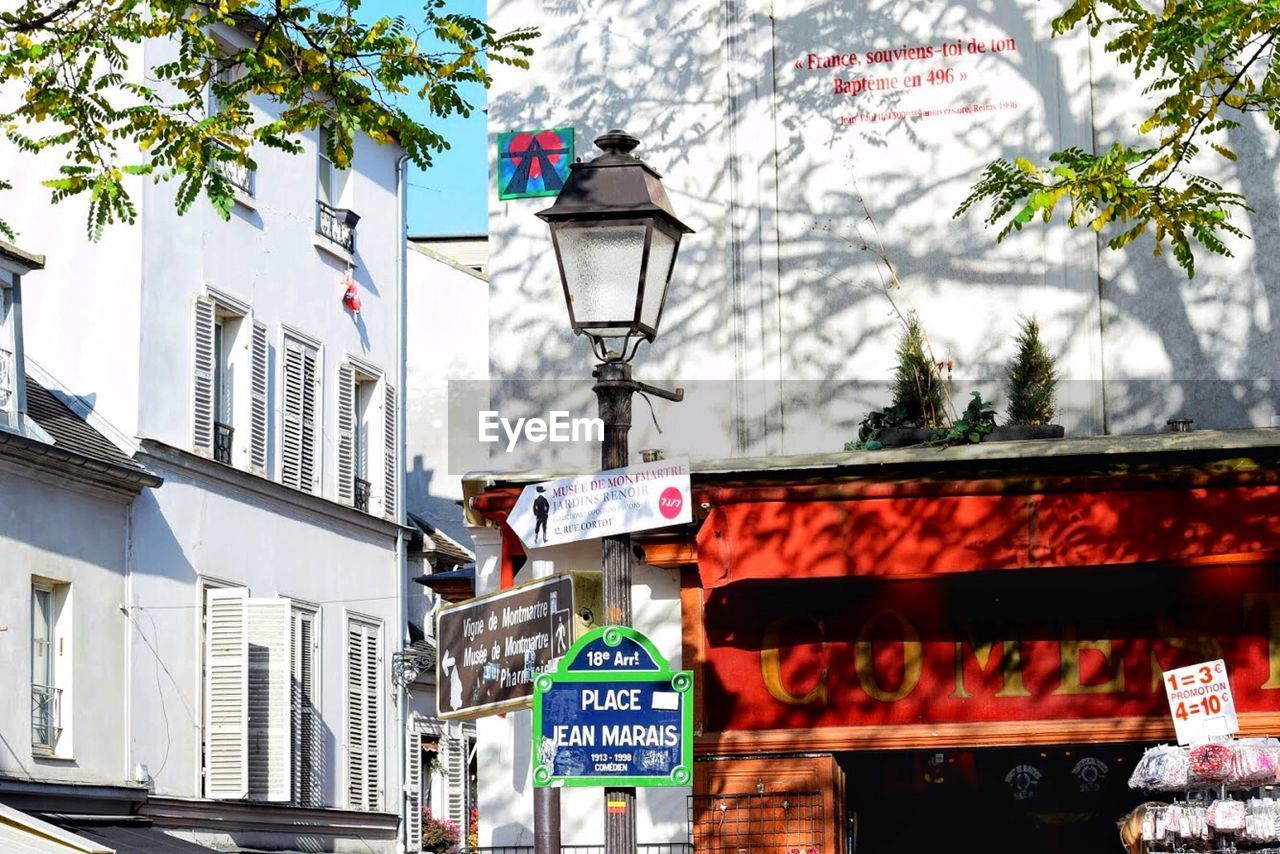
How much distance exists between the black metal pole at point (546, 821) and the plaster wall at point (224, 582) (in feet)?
49.2

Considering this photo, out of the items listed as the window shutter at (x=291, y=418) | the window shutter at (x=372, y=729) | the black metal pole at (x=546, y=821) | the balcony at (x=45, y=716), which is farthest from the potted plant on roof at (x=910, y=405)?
the window shutter at (x=372, y=729)

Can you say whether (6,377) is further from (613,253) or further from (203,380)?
(613,253)

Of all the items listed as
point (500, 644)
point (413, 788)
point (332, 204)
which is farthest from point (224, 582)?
point (500, 644)

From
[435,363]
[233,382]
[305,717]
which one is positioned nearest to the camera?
[233,382]

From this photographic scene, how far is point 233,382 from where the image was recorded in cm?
2636

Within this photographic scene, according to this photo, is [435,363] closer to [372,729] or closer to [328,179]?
[328,179]

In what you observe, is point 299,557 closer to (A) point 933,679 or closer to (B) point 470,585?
(B) point 470,585

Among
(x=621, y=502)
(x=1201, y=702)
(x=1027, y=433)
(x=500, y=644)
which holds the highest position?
(x=1027, y=433)

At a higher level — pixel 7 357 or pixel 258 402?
pixel 258 402

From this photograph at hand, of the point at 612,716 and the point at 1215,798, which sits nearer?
the point at 612,716

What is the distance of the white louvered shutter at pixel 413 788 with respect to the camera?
31172 millimetres

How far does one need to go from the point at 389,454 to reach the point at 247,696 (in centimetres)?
625

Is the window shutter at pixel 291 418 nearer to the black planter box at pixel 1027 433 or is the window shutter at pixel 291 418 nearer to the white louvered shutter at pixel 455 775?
the white louvered shutter at pixel 455 775

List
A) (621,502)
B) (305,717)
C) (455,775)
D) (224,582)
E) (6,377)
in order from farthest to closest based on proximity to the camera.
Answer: (455,775) < (305,717) < (224,582) < (6,377) < (621,502)
